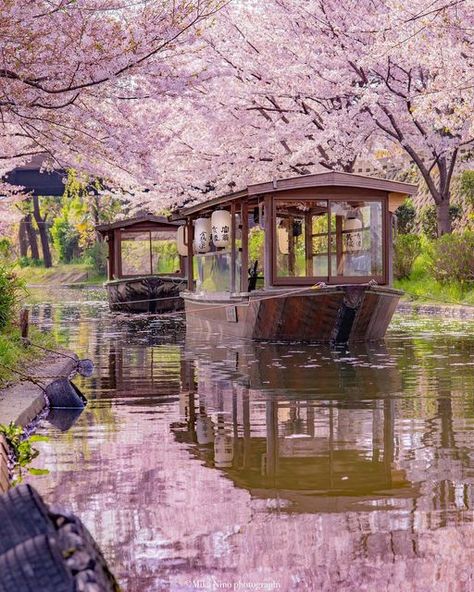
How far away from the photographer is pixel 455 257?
98.2ft

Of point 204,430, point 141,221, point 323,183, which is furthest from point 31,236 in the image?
point 204,430

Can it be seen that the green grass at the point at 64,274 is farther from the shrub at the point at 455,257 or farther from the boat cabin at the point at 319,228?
the boat cabin at the point at 319,228

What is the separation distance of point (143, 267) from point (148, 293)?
2.45 meters

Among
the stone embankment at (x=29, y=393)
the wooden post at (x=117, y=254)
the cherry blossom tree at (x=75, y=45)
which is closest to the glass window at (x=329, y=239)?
the cherry blossom tree at (x=75, y=45)

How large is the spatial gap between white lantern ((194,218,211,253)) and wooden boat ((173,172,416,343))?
2398 mm

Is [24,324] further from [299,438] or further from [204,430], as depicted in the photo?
[299,438]

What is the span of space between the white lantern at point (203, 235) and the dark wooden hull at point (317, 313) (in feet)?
11.5

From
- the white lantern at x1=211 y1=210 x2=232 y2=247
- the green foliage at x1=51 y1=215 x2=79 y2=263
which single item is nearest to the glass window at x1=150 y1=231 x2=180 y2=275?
the white lantern at x1=211 y1=210 x2=232 y2=247

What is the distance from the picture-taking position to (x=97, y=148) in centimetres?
1620

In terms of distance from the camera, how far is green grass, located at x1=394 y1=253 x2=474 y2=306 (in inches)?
1161

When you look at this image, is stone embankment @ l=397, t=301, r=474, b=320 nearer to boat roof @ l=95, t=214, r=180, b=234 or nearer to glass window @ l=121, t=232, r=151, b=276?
boat roof @ l=95, t=214, r=180, b=234

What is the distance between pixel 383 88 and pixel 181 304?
11102mm

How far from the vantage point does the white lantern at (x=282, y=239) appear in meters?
21.7

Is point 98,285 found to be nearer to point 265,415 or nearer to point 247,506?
point 265,415
